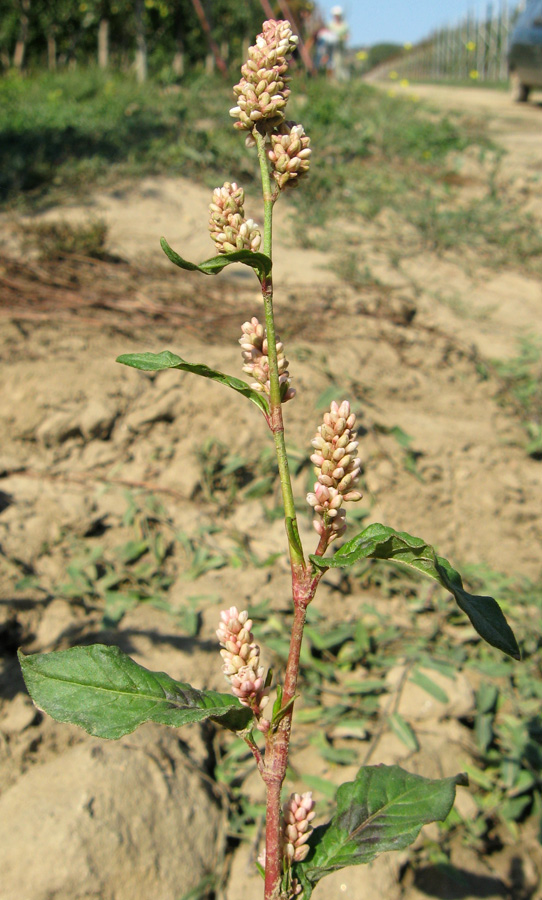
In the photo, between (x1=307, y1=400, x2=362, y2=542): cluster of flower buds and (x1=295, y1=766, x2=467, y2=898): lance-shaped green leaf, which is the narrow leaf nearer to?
(x1=295, y1=766, x2=467, y2=898): lance-shaped green leaf

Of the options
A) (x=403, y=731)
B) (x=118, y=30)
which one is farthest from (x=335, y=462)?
(x=118, y=30)

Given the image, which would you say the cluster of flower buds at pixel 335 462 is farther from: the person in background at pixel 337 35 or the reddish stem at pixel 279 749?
the person in background at pixel 337 35

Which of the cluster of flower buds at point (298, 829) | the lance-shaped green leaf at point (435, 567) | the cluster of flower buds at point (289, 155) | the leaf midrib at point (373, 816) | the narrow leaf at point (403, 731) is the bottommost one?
the narrow leaf at point (403, 731)

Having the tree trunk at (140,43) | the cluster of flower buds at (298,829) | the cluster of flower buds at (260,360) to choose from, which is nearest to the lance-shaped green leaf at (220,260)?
the cluster of flower buds at (260,360)

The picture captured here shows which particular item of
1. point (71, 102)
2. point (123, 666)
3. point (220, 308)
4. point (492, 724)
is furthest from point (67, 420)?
point (71, 102)

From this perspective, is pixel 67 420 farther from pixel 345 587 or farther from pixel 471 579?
pixel 471 579
